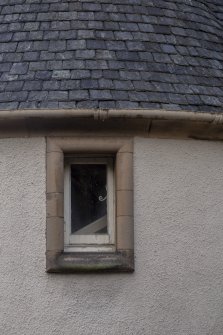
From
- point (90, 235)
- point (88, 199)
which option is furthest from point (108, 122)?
point (90, 235)

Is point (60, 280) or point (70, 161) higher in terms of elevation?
point (70, 161)

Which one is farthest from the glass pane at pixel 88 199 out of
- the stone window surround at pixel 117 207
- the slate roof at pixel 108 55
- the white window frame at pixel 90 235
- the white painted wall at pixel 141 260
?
the slate roof at pixel 108 55

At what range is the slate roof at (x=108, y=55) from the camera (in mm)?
7598

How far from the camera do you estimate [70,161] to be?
25.8 feet

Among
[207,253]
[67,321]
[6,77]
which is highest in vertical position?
[6,77]

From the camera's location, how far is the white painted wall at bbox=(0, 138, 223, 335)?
7.45m

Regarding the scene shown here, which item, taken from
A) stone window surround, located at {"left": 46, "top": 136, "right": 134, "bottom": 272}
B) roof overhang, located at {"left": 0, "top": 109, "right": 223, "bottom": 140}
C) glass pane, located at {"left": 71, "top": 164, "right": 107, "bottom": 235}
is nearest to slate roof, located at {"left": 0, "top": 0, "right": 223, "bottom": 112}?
roof overhang, located at {"left": 0, "top": 109, "right": 223, "bottom": 140}

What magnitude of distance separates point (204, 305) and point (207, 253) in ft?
1.73

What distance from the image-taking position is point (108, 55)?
26.3ft

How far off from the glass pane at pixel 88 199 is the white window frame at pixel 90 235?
0.04m

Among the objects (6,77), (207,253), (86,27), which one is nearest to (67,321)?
(207,253)

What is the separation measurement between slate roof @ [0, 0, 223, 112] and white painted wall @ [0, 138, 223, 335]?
518 mm

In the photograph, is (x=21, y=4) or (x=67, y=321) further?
(x=21, y=4)

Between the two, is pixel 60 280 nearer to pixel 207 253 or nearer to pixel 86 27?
pixel 207 253
